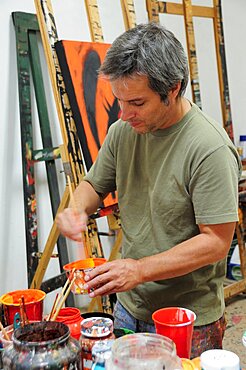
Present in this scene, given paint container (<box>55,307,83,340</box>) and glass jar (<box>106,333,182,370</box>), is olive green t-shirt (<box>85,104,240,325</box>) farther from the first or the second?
glass jar (<box>106,333,182,370</box>)

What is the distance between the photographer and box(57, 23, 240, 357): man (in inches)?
53.1

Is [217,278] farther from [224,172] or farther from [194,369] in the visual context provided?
[194,369]

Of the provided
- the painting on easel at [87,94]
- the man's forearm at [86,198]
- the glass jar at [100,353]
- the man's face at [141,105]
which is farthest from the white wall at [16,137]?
the glass jar at [100,353]

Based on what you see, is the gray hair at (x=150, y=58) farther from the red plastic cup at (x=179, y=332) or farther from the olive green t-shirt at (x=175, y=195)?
the red plastic cup at (x=179, y=332)

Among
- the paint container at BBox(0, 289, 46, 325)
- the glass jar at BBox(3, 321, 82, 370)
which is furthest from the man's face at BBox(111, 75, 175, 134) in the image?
the glass jar at BBox(3, 321, 82, 370)

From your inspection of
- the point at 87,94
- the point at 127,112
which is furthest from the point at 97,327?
the point at 87,94

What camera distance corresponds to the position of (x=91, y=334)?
1110 millimetres

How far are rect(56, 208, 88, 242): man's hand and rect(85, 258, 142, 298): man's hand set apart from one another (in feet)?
0.60

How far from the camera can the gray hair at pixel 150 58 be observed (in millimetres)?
1323

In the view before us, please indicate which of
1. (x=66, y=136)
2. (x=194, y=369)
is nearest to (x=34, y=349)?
(x=194, y=369)

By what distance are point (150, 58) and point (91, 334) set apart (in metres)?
0.71

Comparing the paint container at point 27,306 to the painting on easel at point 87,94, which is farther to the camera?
the painting on easel at point 87,94

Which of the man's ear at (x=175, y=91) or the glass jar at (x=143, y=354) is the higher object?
the man's ear at (x=175, y=91)

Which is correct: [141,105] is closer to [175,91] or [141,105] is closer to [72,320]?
[175,91]
